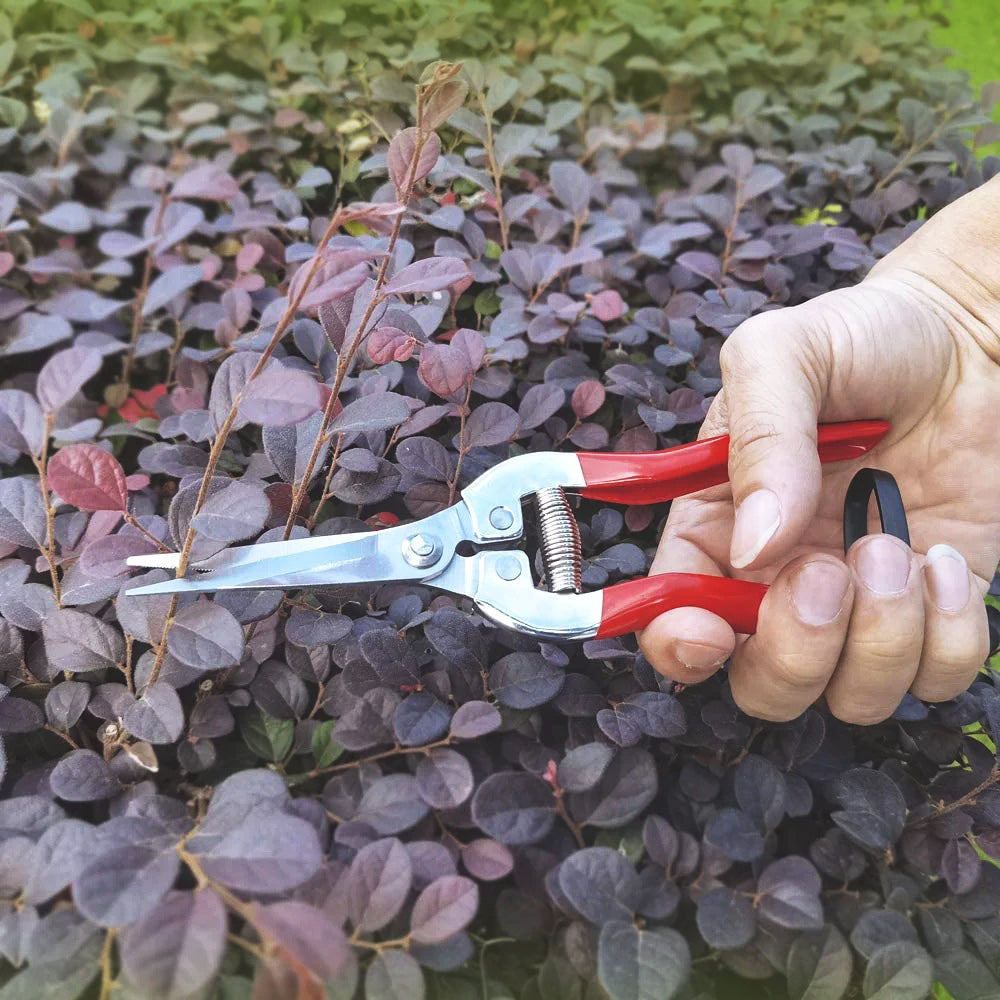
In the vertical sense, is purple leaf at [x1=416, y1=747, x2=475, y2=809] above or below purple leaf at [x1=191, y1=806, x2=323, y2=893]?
below

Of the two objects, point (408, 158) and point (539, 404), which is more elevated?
point (408, 158)

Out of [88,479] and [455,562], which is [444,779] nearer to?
[455,562]

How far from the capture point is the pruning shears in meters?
0.74

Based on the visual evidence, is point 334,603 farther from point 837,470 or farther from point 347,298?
point 837,470

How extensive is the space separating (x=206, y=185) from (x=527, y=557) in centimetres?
82

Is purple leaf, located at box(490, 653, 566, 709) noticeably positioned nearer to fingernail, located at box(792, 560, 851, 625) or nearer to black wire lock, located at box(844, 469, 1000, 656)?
fingernail, located at box(792, 560, 851, 625)

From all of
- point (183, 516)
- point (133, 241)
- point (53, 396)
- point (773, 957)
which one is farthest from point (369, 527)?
point (133, 241)

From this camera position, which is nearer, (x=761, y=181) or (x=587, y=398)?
(x=587, y=398)

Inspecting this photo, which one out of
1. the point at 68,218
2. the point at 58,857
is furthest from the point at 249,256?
the point at 58,857

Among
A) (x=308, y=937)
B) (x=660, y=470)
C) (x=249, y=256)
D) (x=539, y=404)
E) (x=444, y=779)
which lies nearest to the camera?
(x=308, y=937)

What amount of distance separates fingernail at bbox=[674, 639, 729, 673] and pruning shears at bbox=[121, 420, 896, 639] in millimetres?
48

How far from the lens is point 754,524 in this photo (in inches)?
31.7

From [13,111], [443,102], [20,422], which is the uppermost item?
[443,102]

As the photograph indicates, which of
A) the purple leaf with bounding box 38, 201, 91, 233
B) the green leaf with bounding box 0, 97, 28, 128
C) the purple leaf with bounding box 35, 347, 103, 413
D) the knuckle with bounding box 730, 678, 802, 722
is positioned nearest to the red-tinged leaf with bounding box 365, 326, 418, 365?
the purple leaf with bounding box 35, 347, 103, 413
